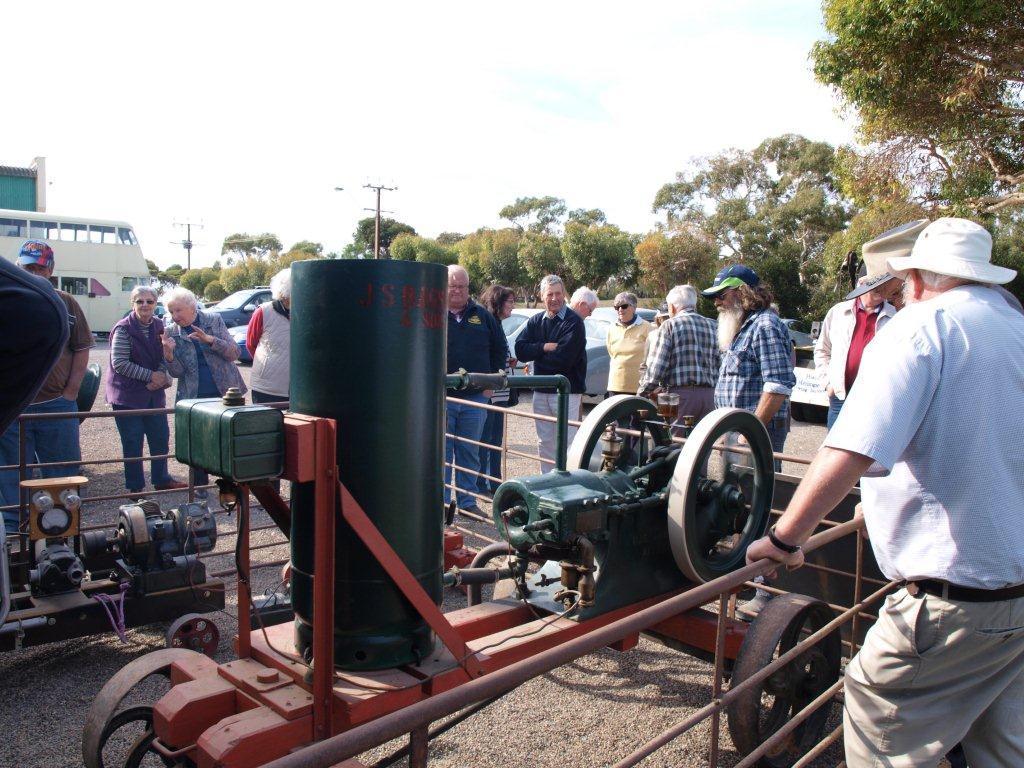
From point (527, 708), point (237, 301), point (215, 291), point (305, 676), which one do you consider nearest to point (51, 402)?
point (527, 708)

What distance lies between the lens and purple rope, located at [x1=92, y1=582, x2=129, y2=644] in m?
3.76

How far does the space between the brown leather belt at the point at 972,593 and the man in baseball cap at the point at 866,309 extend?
90.6 inches

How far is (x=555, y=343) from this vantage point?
272 inches

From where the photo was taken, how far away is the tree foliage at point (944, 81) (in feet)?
43.8

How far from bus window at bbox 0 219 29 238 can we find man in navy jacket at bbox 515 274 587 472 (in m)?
26.0

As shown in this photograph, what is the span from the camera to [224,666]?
255cm

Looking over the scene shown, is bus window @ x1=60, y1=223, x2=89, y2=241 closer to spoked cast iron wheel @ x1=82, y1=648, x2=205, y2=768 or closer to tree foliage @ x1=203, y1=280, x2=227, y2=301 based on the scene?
spoked cast iron wheel @ x1=82, y1=648, x2=205, y2=768

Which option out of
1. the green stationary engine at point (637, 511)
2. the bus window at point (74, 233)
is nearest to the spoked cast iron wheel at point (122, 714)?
the green stationary engine at point (637, 511)

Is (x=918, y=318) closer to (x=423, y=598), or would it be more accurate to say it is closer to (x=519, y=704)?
(x=423, y=598)

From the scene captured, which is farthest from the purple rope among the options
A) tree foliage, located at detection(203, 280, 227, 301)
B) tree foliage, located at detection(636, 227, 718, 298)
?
tree foliage, located at detection(203, 280, 227, 301)

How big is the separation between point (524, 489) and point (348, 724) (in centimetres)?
106

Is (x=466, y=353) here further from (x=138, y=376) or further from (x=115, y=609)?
(x=115, y=609)

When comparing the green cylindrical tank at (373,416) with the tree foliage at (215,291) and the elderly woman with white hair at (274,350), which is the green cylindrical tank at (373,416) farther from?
the tree foliage at (215,291)

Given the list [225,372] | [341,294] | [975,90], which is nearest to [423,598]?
[341,294]
